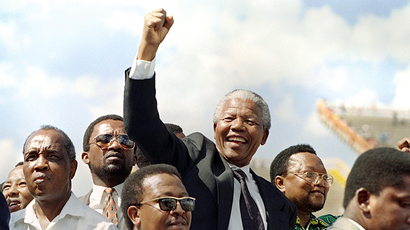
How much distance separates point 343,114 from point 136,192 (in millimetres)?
36140

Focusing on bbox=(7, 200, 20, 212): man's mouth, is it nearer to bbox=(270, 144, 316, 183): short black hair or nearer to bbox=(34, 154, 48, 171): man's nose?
bbox=(34, 154, 48, 171): man's nose

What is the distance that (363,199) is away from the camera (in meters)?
2.83

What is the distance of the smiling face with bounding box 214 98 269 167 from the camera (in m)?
4.20

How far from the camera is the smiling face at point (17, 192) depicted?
17.9 ft

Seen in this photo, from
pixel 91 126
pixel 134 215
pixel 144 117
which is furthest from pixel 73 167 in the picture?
pixel 144 117

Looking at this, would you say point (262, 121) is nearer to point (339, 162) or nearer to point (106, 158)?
point (106, 158)

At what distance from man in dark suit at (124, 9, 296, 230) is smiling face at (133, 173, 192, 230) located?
162 millimetres

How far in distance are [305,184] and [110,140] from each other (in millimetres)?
1835

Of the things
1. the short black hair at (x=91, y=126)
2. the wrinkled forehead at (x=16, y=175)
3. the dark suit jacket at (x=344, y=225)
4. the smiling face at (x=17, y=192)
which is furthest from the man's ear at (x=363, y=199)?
the wrinkled forehead at (x=16, y=175)

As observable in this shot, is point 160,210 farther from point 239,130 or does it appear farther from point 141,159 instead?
point 141,159

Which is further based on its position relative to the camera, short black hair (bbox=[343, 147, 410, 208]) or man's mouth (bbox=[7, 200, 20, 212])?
man's mouth (bbox=[7, 200, 20, 212])

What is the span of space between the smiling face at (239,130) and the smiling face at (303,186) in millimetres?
1200

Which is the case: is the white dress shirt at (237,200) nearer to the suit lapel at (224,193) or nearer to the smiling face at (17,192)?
the suit lapel at (224,193)

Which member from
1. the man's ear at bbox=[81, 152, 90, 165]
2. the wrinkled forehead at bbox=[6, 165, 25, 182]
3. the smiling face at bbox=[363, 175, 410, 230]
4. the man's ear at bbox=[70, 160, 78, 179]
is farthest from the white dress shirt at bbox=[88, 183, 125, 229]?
the smiling face at bbox=[363, 175, 410, 230]
